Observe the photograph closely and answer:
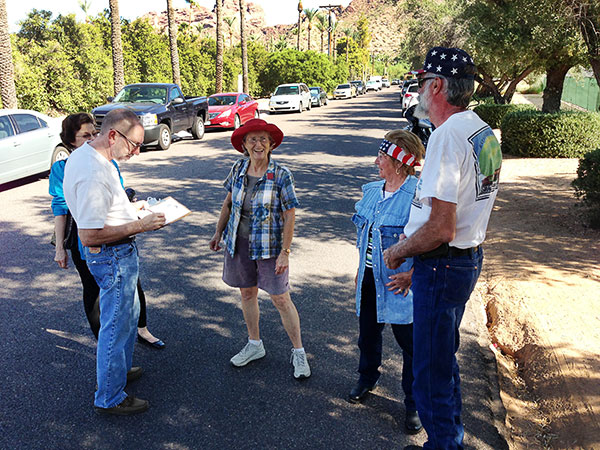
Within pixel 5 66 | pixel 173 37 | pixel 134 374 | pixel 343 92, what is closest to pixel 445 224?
pixel 134 374

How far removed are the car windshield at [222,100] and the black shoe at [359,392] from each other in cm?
1875

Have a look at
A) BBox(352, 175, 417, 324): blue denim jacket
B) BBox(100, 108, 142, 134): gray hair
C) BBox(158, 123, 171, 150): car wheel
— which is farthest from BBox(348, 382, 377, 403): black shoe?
BBox(158, 123, 171, 150): car wheel

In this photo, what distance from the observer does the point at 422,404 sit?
2.52 m

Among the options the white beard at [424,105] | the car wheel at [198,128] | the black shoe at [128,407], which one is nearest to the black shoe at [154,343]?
the black shoe at [128,407]

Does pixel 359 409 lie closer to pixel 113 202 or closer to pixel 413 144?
pixel 413 144

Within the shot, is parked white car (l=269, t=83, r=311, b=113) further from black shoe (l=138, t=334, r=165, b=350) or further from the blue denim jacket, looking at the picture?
the blue denim jacket

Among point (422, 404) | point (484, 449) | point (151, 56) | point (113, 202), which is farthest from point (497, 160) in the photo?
point (151, 56)

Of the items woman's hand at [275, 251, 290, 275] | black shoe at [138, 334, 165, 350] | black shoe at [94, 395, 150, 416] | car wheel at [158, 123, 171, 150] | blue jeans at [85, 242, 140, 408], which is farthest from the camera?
car wheel at [158, 123, 171, 150]

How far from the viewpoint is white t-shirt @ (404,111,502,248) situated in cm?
215

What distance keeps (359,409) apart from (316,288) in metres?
2.02

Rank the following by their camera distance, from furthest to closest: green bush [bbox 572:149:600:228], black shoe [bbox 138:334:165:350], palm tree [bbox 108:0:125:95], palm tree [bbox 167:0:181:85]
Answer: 1. palm tree [bbox 167:0:181:85]
2. palm tree [bbox 108:0:125:95]
3. green bush [bbox 572:149:600:228]
4. black shoe [bbox 138:334:165:350]

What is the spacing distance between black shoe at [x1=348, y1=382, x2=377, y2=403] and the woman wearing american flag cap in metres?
0.30

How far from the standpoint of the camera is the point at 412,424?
3.01 meters

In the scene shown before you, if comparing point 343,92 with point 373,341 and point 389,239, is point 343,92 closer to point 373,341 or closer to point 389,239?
point 373,341
